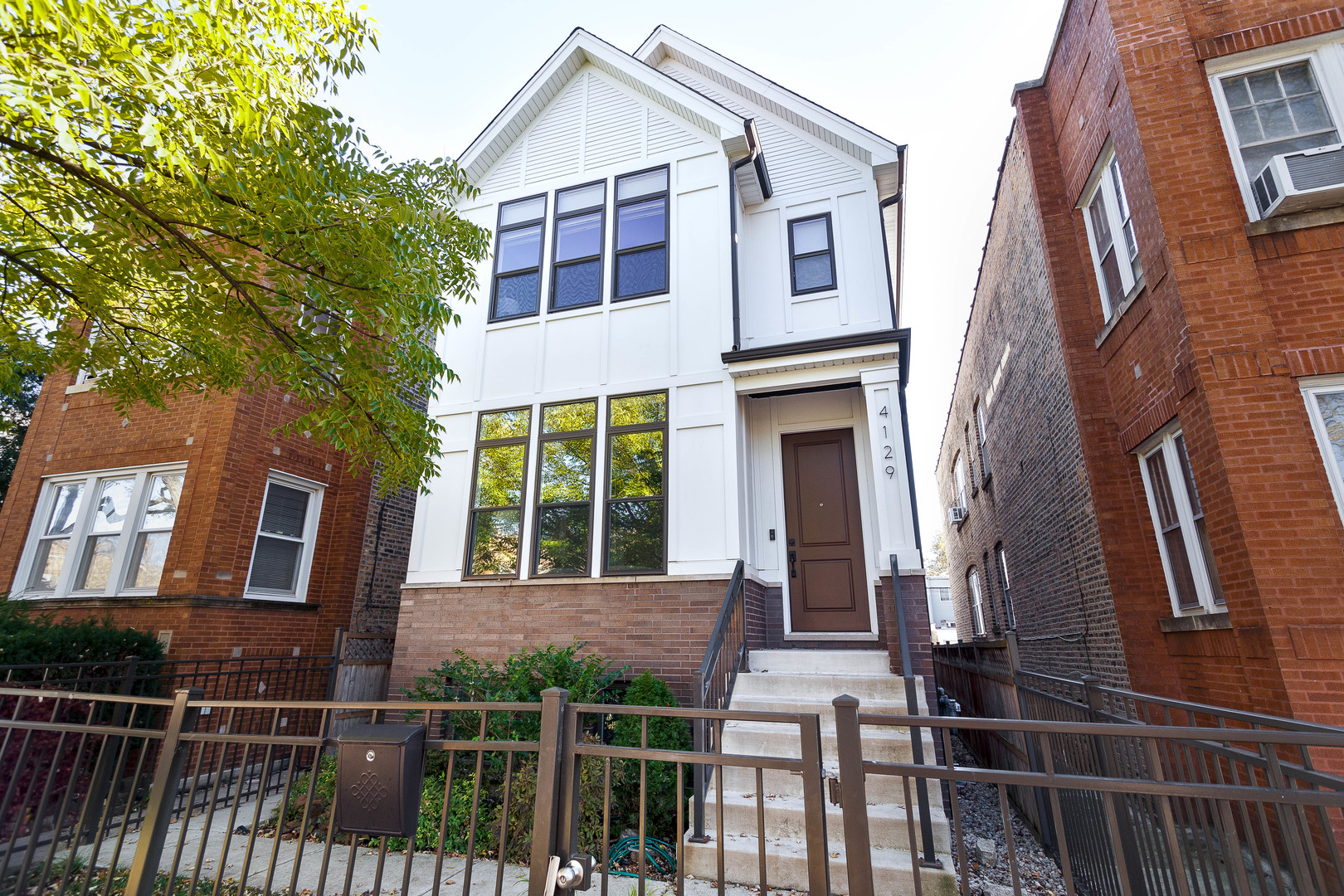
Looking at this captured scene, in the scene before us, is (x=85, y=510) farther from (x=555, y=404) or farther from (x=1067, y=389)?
(x=1067, y=389)

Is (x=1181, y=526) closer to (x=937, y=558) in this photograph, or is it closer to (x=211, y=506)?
(x=211, y=506)

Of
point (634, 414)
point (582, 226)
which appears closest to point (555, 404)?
point (634, 414)

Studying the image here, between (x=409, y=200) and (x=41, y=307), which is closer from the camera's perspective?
(x=41, y=307)

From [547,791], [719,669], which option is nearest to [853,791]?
[547,791]

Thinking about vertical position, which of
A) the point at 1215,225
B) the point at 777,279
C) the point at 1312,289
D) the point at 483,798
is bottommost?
the point at 483,798

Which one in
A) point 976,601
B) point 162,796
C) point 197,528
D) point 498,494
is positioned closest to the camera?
point 162,796

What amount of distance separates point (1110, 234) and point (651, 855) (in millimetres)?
7707

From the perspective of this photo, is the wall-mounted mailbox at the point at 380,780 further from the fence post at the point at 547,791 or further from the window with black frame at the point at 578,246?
the window with black frame at the point at 578,246

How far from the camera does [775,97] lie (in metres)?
10.0

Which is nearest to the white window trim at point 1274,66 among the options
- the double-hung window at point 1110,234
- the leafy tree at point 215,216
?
the double-hung window at point 1110,234

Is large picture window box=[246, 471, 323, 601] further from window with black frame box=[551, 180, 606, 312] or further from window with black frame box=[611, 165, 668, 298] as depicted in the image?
window with black frame box=[611, 165, 668, 298]

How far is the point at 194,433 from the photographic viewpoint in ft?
30.2

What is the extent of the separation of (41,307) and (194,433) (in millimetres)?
3699

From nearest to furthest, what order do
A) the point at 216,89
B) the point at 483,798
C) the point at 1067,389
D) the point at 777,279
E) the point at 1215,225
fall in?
the point at 216,89 → the point at 1215,225 → the point at 483,798 → the point at 1067,389 → the point at 777,279
